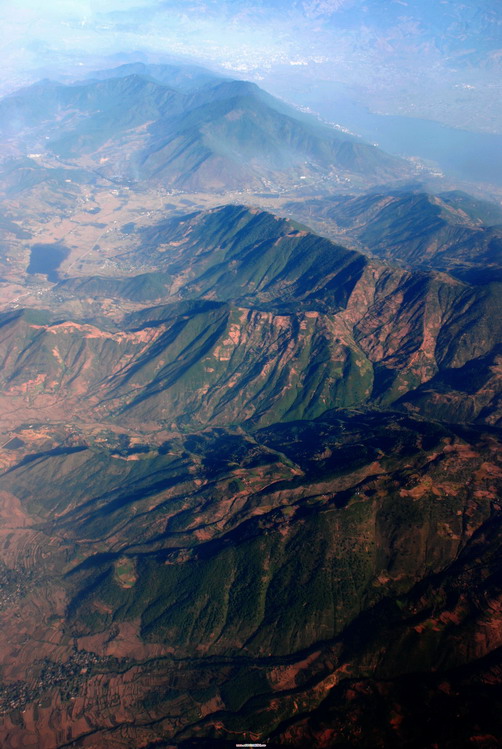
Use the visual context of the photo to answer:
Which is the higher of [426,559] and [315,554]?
[426,559]

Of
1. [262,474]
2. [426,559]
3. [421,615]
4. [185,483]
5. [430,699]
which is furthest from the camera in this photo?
[185,483]

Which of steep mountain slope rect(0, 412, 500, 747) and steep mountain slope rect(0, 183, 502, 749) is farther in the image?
steep mountain slope rect(0, 412, 500, 747)

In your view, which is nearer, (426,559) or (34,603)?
(426,559)

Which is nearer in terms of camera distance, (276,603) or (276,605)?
(276,605)

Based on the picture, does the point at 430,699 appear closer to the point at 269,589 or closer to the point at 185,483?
the point at 269,589

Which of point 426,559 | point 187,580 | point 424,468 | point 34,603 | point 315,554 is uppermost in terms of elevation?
point 424,468

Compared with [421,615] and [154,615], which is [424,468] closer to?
[421,615]

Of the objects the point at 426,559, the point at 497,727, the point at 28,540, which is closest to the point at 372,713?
the point at 497,727

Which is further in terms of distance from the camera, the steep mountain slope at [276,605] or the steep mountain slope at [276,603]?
the steep mountain slope at [276,603]

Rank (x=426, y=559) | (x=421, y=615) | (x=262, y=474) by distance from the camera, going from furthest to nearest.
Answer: (x=262, y=474) < (x=426, y=559) < (x=421, y=615)
